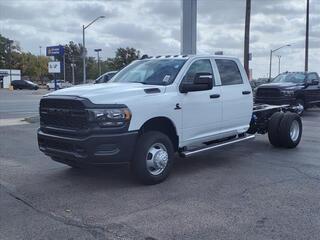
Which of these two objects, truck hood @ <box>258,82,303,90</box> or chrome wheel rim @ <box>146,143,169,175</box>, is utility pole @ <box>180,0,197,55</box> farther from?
chrome wheel rim @ <box>146,143,169,175</box>

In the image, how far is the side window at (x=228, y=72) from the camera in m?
8.62

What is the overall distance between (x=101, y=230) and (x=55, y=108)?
2.51m

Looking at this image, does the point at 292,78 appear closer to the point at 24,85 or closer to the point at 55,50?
the point at 55,50

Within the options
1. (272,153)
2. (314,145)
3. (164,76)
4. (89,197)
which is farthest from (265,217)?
(314,145)

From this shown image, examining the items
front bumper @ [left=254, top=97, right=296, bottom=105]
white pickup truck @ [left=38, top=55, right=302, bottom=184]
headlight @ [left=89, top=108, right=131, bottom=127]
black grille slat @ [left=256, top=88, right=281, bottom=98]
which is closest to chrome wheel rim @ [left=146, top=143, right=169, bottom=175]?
white pickup truck @ [left=38, top=55, right=302, bottom=184]

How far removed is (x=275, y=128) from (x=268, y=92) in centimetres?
808

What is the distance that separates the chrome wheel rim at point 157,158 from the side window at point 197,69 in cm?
128

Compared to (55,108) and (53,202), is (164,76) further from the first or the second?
(53,202)

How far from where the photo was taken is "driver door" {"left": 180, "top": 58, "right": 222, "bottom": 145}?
7.57 meters

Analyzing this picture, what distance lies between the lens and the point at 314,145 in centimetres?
1091

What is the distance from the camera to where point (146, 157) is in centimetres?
679

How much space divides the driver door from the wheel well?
0.17 m

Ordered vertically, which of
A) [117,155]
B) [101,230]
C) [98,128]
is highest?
[98,128]

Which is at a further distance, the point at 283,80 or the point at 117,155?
the point at 283,80
